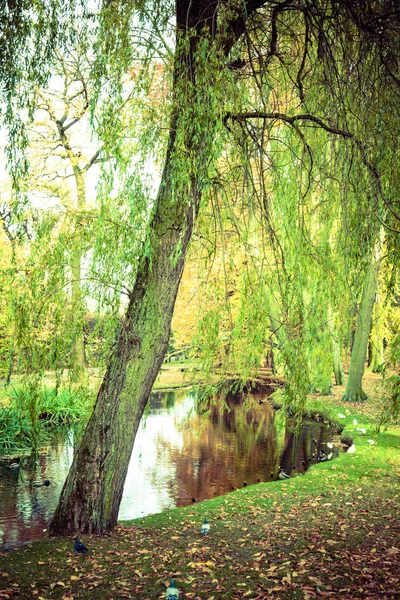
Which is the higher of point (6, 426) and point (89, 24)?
point (89, 24)

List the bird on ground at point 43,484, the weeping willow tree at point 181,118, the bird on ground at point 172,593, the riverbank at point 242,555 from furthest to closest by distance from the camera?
1. the bird on ground at point 43,484
2. the weeping willow tree at point 181,118
3. the riverbank at point 242,555
4. the bird on ground at point 172,593

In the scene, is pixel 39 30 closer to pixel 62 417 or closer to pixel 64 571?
pixel 64 571

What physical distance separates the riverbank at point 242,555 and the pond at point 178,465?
1.07 m

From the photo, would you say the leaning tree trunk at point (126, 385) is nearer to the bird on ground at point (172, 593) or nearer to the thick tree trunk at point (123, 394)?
the thick tree trunk at point (123, 394)

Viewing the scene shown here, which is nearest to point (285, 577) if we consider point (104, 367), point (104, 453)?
point (104, 453)

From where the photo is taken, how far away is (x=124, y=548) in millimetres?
5320

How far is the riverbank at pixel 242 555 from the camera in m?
4.30

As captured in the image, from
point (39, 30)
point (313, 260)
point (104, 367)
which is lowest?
point (104, 367)

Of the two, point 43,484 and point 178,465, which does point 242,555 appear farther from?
point 178,465

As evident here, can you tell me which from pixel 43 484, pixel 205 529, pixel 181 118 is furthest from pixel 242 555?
pixel 43 484

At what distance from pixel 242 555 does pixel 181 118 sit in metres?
3.74

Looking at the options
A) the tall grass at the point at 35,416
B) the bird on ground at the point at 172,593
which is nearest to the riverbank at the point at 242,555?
the bird on ground at the point at 172,593

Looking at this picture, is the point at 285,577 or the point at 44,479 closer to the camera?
the point at 285,577

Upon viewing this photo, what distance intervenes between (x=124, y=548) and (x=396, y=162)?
4109 millimetres
